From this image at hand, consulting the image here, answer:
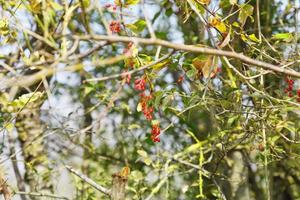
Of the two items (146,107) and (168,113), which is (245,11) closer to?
(146,107)

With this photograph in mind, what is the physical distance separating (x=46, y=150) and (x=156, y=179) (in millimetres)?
652

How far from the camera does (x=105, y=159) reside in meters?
3.52

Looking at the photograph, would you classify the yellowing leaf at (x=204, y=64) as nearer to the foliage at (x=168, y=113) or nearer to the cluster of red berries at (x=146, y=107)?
the foliage at (x=168, y=113)

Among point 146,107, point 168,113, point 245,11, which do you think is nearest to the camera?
point 245,11

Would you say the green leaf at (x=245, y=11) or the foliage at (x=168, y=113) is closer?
the green leaf at (x=245, y=11)

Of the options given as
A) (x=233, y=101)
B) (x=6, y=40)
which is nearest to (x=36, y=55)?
(x=6, y=40)

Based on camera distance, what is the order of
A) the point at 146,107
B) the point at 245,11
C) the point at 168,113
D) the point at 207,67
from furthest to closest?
the point at 168,113 → the point at 146,107 → the point at 245,11 → the point at 207,67

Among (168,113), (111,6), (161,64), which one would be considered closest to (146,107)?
(161,64)

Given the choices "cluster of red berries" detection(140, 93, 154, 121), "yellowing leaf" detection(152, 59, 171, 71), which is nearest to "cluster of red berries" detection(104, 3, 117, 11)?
"yellowing leaf" detection(152, 59, 171, 71)

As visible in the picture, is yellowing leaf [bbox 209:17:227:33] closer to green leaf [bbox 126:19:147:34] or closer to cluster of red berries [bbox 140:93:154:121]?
green leaf [bbox 126:19:147:34]

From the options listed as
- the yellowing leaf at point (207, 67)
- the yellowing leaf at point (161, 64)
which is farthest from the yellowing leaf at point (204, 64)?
the yellowing leaf at point (161, 64)

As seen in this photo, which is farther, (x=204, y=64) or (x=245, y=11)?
(x=245, y=11)

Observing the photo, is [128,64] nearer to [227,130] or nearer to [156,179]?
[227,130]

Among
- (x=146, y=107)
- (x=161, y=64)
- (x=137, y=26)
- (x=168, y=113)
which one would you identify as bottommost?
(x=168, y=113)
